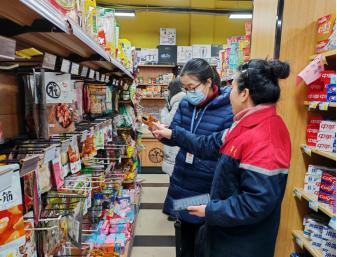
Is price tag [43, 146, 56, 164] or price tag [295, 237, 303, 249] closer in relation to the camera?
price tag [43, 146, 56, 164]

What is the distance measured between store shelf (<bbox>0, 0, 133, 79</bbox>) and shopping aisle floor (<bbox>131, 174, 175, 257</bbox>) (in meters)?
2.28

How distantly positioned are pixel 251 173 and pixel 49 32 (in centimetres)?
98

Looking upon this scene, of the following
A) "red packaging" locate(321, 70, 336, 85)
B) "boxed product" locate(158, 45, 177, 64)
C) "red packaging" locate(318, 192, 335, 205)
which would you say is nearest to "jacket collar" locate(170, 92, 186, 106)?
"red packaging" locate(321, 70, 336, 85)

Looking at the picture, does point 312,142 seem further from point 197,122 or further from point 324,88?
point 197,122

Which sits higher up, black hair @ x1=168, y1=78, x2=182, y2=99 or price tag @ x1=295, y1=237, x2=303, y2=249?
black hair @ x1=168, y1=78, x2=182, y2=99

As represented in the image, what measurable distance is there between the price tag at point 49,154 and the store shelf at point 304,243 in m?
1.95

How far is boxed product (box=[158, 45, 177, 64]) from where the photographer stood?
742cm

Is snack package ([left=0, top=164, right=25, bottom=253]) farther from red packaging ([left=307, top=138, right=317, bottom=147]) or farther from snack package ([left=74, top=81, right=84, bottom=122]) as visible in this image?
red packaging ([left=307, top=138, right=317, bottom=147])

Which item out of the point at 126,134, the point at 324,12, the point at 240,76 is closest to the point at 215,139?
the point at 240,76

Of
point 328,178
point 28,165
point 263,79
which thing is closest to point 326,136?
point 328,178

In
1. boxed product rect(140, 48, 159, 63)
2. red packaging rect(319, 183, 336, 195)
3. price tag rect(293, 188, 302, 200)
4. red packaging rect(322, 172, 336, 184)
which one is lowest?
price tag rect(293, 188, 302, 200)

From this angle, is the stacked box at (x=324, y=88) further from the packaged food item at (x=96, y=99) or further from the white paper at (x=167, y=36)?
the white paper at (x=167, y=36)

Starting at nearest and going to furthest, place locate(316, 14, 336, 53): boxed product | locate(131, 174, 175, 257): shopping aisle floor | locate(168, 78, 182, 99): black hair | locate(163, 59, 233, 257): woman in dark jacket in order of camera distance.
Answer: locate(163, 59, 233, 257): woman in dark jacket, locate(316, 14, 336, 53): boxed product, locate(131, 174, 175, 257): shopping aisle floor, locate(168, 78, 182, 99): black hair

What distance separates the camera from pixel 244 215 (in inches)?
50.2
